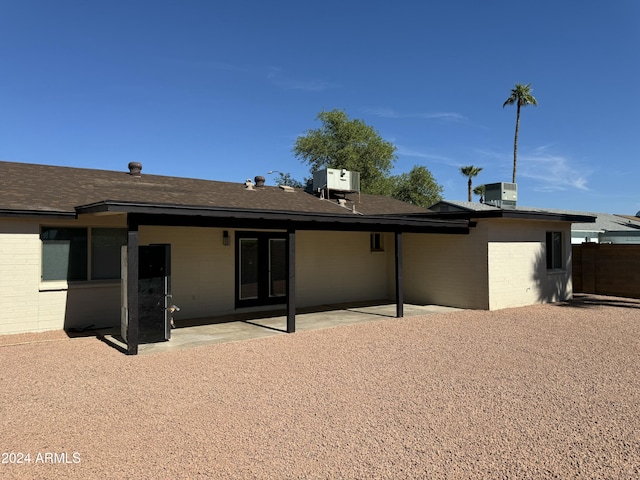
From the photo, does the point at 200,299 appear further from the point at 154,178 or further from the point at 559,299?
the point at 559,299

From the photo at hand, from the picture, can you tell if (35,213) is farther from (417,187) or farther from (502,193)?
(417,187)

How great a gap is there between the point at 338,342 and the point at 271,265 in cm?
476

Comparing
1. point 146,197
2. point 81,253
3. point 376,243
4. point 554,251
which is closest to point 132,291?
point 81,253

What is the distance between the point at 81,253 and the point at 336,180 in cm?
988

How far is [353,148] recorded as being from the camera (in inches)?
1587

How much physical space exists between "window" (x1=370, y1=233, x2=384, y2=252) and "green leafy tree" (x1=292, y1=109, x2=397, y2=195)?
83.8 ft

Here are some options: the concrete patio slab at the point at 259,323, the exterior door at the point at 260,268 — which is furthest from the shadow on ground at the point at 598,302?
the exterior door at the point at 260,268

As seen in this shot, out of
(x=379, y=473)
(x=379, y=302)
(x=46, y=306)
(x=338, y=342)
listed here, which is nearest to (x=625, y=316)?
(x=379, y=302)

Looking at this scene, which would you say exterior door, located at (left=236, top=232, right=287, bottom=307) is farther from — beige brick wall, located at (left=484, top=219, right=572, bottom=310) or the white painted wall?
beige brick wall, located at (left=484, top=219, right=572, bottom=310)

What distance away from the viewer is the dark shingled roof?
30.0 feet

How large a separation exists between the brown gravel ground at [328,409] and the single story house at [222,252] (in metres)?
1.28

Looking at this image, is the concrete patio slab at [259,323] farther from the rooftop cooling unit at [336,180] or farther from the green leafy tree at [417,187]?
the green leafy tree at [417,187]

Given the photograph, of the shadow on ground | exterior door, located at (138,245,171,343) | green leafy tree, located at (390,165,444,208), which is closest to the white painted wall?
the shadow on ground

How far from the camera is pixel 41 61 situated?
13.9m
